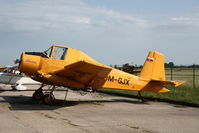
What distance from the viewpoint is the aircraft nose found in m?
10.9

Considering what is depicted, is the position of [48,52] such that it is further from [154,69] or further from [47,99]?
[154,69]

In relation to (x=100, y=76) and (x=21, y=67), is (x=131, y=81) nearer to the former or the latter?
(x=100, y=76)

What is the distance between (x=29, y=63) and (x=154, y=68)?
6850 millimetres

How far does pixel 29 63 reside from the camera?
11.0 metres

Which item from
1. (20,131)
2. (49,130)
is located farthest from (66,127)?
(20,131)

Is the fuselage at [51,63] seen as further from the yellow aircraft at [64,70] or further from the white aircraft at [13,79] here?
the white aircraft at [13,79]

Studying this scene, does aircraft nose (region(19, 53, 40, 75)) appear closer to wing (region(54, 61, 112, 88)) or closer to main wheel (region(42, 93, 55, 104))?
wing (region(54, 61, 112, 88))

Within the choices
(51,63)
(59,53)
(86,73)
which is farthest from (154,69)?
(51,63)

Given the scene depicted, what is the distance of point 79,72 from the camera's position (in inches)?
439

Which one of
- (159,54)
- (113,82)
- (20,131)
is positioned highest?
(159,54)

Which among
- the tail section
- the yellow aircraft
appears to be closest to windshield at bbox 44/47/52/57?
the yellow aircraft

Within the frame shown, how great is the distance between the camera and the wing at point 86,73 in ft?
34.4

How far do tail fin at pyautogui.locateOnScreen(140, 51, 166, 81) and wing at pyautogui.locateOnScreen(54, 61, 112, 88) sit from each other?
3.01 metres

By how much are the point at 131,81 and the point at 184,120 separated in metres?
5.15
